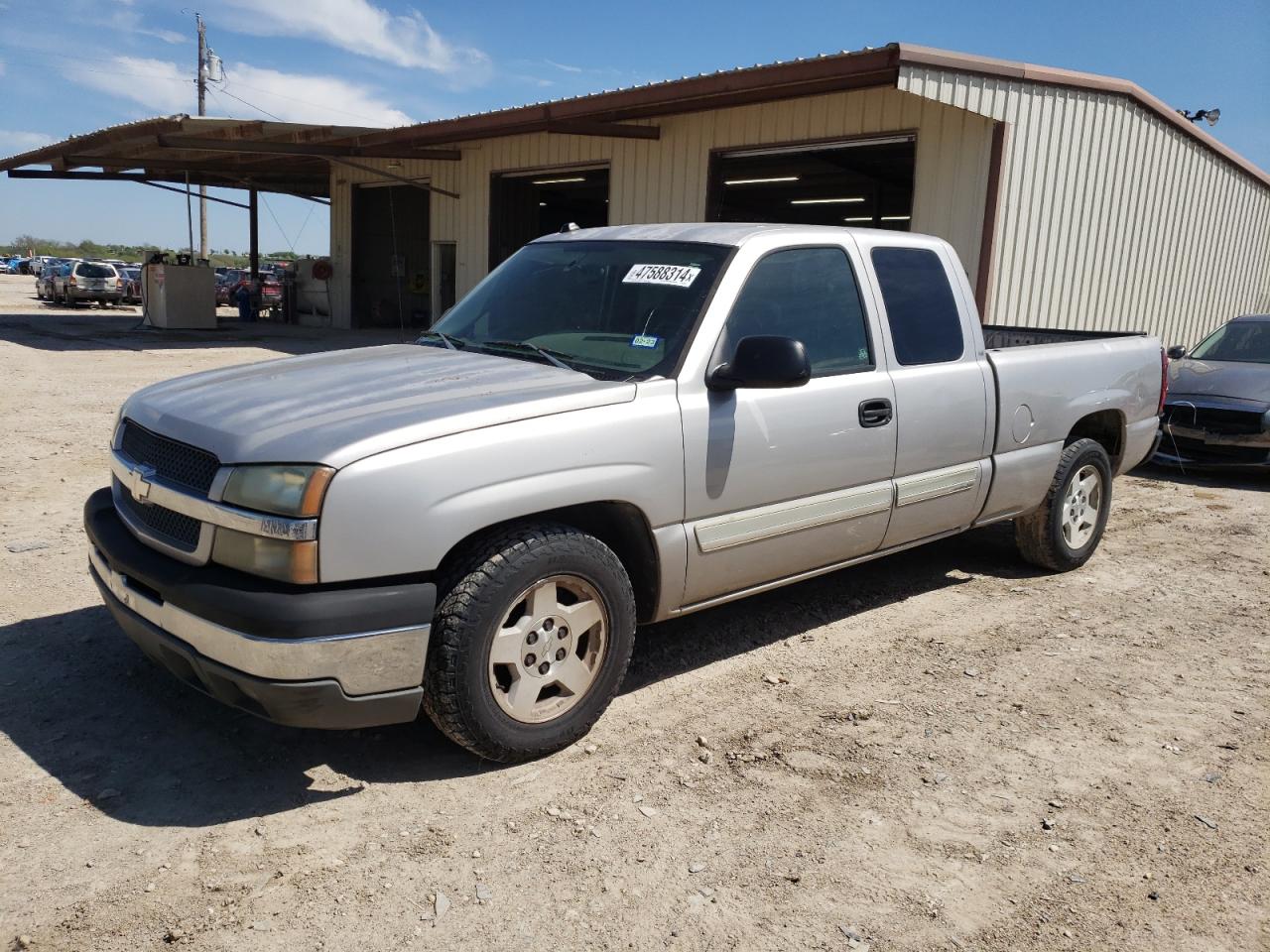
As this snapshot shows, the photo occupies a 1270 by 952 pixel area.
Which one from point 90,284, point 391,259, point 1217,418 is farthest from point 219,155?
point 1217,418

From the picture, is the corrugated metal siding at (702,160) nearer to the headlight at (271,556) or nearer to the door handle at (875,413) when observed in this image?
the door handle at (875,413)

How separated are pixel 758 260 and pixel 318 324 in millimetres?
25496

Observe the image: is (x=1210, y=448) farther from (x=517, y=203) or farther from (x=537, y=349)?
(x=517, y=203)

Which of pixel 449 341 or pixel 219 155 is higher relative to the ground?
pixel 219 155

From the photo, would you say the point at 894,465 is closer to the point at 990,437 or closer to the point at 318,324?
the point at 990,437

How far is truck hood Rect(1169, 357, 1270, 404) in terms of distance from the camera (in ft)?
31.5

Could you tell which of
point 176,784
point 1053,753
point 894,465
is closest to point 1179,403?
point 894,465

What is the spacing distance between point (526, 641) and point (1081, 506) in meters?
4.13

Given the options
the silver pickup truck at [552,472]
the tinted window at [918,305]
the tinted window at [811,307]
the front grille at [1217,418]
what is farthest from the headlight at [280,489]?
the front grille at [1217,418]

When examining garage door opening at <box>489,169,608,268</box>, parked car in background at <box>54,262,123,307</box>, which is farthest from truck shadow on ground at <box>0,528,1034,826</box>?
parked car in background at <box>54,262,123,307</box>

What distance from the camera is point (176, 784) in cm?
346

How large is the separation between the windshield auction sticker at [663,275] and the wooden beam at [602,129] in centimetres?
1109

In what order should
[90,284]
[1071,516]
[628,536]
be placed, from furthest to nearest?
[90,284], [1071,516], [628,536]

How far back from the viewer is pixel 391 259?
28.0m
